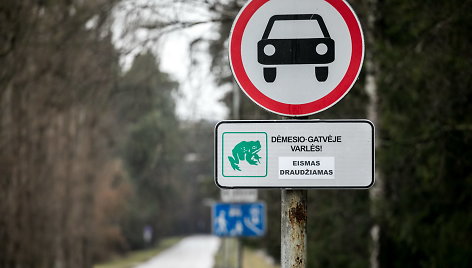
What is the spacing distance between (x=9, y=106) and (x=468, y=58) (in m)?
14.5

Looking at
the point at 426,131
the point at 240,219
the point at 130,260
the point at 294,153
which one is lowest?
the point at 130,260

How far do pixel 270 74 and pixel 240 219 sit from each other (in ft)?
35.2

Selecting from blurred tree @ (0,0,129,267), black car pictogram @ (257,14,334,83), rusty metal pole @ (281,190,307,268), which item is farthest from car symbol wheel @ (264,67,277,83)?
blurred tree @ (0,0,129,267)

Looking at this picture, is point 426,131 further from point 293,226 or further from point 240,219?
point 240,219

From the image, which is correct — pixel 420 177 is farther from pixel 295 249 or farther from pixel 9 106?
pixel 9 106

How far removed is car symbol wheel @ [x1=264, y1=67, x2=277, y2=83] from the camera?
2.85m

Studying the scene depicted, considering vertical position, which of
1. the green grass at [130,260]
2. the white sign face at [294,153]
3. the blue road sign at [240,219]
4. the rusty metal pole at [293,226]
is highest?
the white sign face at [294,153]

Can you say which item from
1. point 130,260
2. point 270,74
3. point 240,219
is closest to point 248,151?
point 270,74

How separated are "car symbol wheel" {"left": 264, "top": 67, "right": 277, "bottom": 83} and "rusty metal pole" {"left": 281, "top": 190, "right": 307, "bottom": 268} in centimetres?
43

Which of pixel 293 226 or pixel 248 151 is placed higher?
pixel 248 151

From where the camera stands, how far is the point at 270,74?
9.35ft

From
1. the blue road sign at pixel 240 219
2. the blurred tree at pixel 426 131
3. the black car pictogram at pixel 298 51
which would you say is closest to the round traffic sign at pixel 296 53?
the black car pictogram at pixel 298 51

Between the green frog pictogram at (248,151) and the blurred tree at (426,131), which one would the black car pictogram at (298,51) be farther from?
the blurred tree at (426,131)

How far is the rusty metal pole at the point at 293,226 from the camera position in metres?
2.75
